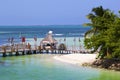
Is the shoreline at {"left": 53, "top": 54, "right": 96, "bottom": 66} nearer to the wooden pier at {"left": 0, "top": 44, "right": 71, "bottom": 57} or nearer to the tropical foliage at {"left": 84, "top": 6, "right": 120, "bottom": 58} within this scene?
the tropical foliage at {"left": 84, "top": 6, "right": 120, "bottom": 58}

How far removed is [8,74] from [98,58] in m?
9.96

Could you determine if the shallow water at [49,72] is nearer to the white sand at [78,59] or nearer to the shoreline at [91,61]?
the shoreline at [91,61]

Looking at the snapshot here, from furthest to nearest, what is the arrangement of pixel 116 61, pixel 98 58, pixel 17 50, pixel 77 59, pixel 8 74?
pixel 17 50
pixel 77 59
pixel 98 58
pixel 116 61
pixel 8 74

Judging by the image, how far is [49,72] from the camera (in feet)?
111

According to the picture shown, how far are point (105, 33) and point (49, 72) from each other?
625cm

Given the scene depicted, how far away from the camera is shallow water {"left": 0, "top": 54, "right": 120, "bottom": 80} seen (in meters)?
30.9

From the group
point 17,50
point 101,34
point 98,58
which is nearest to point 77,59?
point 98,58

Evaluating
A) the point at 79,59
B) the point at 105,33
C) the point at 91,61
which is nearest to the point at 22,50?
the point at 79,59

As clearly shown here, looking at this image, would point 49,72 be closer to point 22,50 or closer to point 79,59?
point 79,59

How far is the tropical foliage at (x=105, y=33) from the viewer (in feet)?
113

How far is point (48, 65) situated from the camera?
38781 mm

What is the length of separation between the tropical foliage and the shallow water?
2.07 meters

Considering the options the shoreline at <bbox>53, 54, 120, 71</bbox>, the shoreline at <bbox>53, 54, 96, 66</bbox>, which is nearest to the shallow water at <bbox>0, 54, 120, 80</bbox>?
the shoreline at <bbox>53, 54, 120, 71</bbox>

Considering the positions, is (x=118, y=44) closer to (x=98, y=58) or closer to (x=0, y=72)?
(x=98, y=58)
